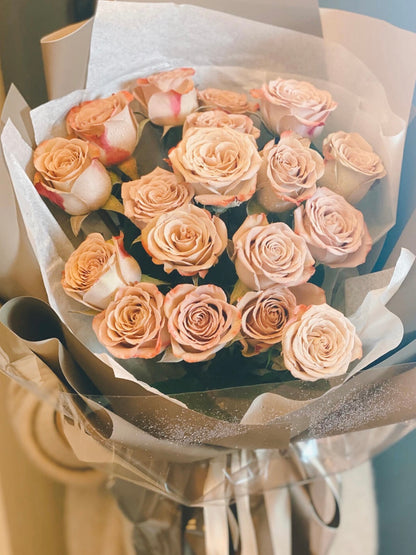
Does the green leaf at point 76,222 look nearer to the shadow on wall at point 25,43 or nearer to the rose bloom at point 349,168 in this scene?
the rose bloom at point 349,168

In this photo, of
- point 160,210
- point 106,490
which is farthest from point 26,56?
point 106,490

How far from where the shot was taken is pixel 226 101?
0.57 metres

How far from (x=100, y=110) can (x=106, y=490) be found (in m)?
0.43

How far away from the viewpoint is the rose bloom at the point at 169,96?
53 cm

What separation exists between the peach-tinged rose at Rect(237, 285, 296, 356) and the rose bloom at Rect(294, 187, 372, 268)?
0.17 feet

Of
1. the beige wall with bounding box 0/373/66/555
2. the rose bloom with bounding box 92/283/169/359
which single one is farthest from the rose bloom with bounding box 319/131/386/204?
the beige wall with bounding box 0/373/66/555

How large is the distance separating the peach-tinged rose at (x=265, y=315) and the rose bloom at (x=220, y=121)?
17 cm

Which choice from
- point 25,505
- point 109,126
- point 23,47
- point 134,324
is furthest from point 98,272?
point 23,47

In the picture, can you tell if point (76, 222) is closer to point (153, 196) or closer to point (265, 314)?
point (153, 196)

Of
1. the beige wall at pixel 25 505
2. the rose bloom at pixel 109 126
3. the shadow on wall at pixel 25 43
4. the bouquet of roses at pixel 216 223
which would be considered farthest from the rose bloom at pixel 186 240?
the shadow on wall at pixel 25 43

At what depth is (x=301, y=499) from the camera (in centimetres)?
63

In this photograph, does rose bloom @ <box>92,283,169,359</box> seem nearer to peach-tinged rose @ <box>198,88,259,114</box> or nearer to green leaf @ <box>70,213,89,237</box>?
green leaf @ <box>70,213,89,237</box>

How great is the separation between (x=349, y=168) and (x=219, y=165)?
0.44ft

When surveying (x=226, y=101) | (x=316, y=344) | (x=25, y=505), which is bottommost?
(x=25, y=505)
